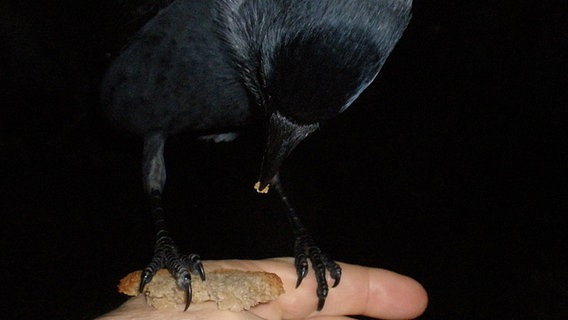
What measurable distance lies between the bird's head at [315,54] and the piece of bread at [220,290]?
507 millimetres

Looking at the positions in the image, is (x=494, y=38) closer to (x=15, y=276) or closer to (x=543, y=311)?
(x=543, y=311)

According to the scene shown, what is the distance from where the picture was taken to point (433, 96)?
377 centimetres

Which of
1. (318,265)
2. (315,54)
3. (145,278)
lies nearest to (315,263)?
(318,265)

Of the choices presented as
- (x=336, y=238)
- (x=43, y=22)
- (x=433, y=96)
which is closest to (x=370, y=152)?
(x=433, y=96)

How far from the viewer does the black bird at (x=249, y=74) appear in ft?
5.24

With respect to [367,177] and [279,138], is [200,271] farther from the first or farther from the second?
[367,177]

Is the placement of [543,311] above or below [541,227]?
below

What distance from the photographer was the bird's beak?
186cm

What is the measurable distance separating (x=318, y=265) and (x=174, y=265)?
2.08ft

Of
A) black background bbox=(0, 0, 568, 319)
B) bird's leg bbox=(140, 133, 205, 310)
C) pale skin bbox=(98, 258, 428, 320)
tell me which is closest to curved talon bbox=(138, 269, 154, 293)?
bird's leg bbox=(140, 133, 205, 310)

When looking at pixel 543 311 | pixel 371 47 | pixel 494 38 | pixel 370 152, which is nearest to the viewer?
pixel 371 47

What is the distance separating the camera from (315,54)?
1.55m

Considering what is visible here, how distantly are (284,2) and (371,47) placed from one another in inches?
13.8

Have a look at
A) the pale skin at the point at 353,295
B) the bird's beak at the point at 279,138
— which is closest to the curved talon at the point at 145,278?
the pale skin at the point at 353,295
